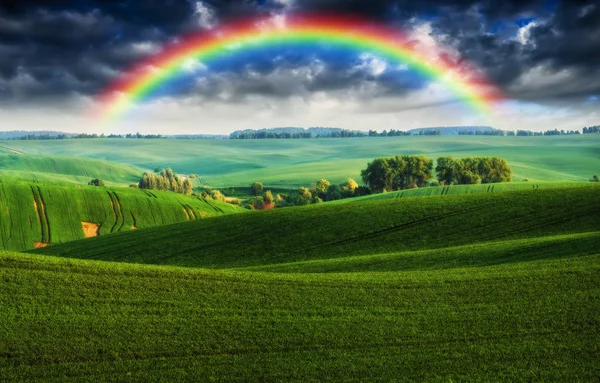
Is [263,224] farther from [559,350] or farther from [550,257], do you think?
[559,350]

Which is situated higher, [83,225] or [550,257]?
[550,257]

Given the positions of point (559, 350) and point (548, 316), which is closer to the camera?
point (559, 350)

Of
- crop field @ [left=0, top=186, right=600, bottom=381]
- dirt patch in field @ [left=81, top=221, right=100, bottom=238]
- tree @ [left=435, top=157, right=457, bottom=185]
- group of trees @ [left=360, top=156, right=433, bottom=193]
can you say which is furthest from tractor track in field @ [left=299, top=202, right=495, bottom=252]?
group of trees @ [left=360, top=156, right=433, bottom=193]

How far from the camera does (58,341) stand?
14609 millimetres

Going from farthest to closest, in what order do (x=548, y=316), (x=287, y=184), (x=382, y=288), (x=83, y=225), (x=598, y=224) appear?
1. (x=287, y=184)
2. (x=83, y=225)
3. (x=598, y=224)
4. (x=382, y=288)
5. (x=548, y=316)

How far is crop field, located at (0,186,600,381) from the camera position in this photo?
1343 centimetres

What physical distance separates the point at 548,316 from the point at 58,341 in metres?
14.6

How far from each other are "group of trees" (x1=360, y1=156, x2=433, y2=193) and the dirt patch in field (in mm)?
59133

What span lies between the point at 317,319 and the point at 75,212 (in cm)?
5801

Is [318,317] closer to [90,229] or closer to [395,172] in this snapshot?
[90,229]

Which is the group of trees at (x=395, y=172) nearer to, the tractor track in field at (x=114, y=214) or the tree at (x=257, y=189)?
the tree at (x=257, y=189)

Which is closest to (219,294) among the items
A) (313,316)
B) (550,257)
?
(313,316)

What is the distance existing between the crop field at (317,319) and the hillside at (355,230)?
732 centimetres

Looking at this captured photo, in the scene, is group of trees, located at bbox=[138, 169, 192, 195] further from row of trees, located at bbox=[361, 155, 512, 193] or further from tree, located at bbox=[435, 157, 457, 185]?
tree, located at bbox=[435, 157, 457, 185]
